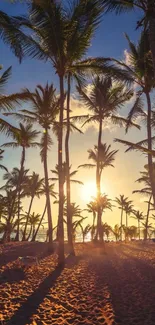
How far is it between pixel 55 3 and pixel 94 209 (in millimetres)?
33562

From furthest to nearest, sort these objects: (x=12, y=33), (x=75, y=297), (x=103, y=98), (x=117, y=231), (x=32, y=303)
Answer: (x=117, y=231) → (x=103, y=98) → (x=12, y=33) → (x=75, y=297) → (x=32, y=303)

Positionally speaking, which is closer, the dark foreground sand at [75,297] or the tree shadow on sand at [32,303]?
the tree shadow on sand at [32,303]

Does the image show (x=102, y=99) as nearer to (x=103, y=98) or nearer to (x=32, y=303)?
(x=103, y=98)

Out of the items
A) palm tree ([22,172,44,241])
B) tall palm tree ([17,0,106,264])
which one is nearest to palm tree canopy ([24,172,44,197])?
palm tree ([22,172,44,241])

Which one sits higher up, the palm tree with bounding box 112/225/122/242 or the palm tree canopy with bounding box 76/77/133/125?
the palm tree canopy with bounding box 76/77/133/125

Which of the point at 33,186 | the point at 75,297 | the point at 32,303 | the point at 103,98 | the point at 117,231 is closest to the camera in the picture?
the point at 32,303

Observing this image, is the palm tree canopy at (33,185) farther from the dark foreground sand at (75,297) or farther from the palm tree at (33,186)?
the dark foreground sand at (75,297)

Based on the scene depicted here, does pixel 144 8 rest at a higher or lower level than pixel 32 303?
higher

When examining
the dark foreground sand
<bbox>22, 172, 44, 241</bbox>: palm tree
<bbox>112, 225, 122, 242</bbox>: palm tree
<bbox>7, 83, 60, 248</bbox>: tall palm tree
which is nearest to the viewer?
the dark foreground sand

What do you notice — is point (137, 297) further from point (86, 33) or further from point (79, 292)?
point (86, 33)

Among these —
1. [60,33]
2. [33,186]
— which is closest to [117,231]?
[33,186]

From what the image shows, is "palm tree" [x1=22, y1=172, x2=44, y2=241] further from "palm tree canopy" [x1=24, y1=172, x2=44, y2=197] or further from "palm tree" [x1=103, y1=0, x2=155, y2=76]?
"palm tree" [x1=103, y1=0, x2=155, y2=76]

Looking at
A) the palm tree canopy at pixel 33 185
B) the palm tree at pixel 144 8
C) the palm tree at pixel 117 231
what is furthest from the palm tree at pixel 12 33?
the palm tree at pixel 117 231

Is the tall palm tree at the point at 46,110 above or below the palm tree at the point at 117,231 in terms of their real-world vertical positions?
above
